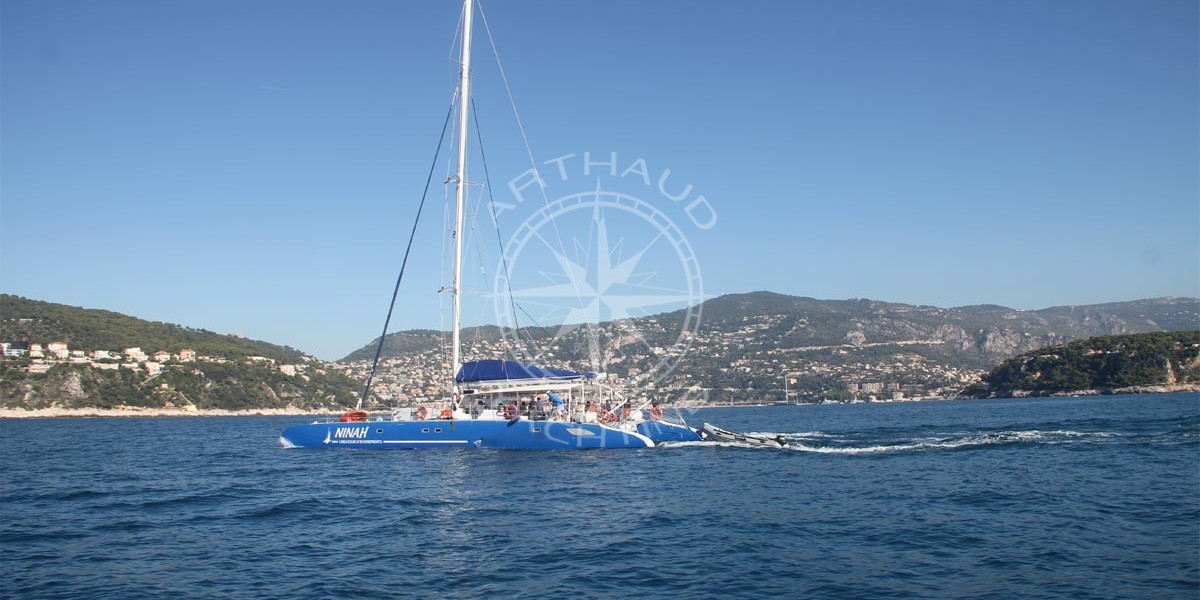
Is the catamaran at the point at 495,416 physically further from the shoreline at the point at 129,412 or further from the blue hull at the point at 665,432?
the shoreline at the point at 129,412

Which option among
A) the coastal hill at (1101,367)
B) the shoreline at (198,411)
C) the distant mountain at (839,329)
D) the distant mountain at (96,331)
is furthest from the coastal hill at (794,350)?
the distant mountain at (96,331)

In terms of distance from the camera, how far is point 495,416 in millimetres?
30094

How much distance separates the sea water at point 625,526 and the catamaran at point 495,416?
2.54m

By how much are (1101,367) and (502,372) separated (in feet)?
325

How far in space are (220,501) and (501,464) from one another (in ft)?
29.4

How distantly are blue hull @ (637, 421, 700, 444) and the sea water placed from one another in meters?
4.49

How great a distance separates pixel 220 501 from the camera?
18.6 metres

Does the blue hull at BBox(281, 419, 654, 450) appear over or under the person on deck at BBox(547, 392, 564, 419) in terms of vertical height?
under

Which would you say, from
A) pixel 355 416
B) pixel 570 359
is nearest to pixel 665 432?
pixel 355 416

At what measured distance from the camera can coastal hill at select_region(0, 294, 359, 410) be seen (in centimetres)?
8350

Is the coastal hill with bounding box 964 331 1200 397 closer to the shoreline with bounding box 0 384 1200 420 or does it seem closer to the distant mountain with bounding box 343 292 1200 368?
the shoreline with bounding box 0 384 1200 420

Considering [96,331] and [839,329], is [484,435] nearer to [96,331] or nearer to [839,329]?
[96,331]

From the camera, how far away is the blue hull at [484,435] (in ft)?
95.9

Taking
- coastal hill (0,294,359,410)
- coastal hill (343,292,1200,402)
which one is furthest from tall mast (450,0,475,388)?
coastal hill (0,294,359,410)
